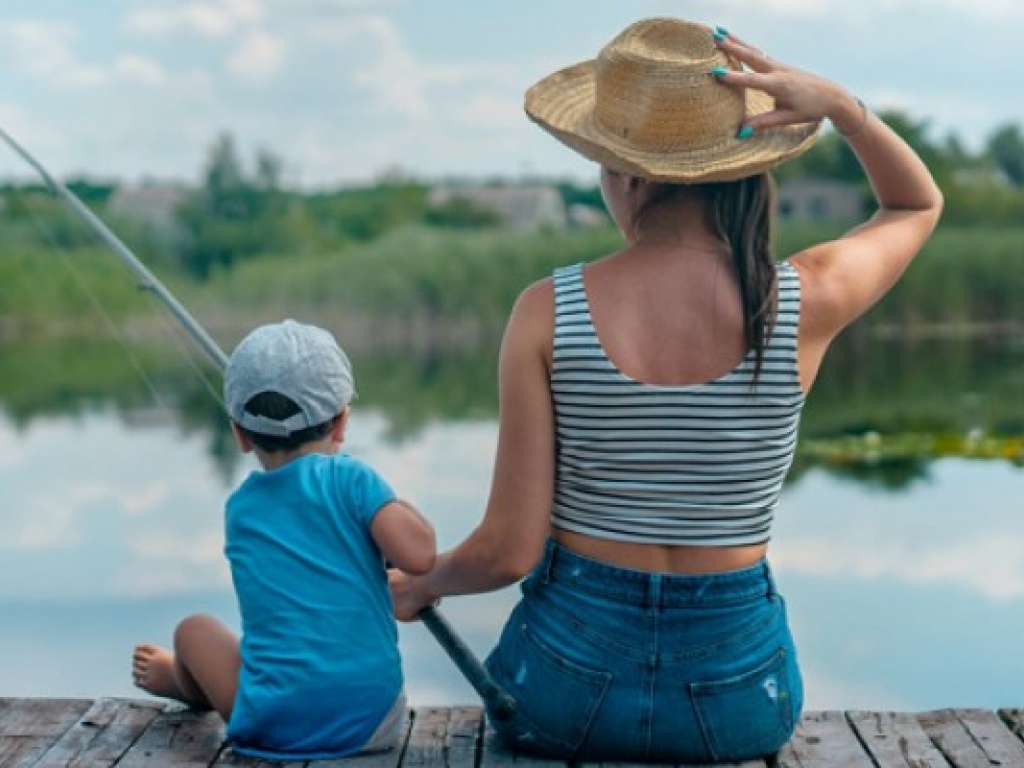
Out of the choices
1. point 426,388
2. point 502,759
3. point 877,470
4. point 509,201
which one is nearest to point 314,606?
point 502,759

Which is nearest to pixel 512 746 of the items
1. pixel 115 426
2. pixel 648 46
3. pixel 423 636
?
pixel 648 46

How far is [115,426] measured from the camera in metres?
13.5

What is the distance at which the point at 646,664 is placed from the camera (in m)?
2.32

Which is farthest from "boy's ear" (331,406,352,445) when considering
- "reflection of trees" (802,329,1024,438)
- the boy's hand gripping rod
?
"reflection of trees" (802,329,1024,438)

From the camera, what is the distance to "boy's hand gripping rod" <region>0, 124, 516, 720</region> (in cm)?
239

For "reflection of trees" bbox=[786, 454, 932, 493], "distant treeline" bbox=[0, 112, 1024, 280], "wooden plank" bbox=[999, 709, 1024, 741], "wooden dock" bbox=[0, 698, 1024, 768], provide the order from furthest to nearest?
1. "distant treeline" bbox=[0, 112, 1024, 280]
2. "reflection of trees" bbox=[786, 454, 932, 493]
3. "wooden plank" bbox=[999, 709, 1024, 741]
4. "wooden dock" bbox=[0, 698, 1024, 768]

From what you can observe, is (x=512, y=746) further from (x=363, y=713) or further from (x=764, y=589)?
(x=764, y=589)

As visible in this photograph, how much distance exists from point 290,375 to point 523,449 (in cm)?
32

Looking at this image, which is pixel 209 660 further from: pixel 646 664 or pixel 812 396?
pixel 812 396

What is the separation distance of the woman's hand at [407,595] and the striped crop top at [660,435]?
0.24 meters

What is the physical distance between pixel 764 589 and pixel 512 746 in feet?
1.29

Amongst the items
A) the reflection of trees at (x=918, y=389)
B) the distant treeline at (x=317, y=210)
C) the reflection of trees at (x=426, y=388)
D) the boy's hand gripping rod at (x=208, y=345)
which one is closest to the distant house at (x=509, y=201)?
the distant treeline at (x=317, y=210)

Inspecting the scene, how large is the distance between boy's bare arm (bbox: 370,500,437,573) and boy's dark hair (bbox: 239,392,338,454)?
0.47 ft

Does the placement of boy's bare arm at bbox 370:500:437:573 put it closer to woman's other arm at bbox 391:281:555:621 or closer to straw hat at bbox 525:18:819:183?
woman's other arm at bbox 391:281:555:621
